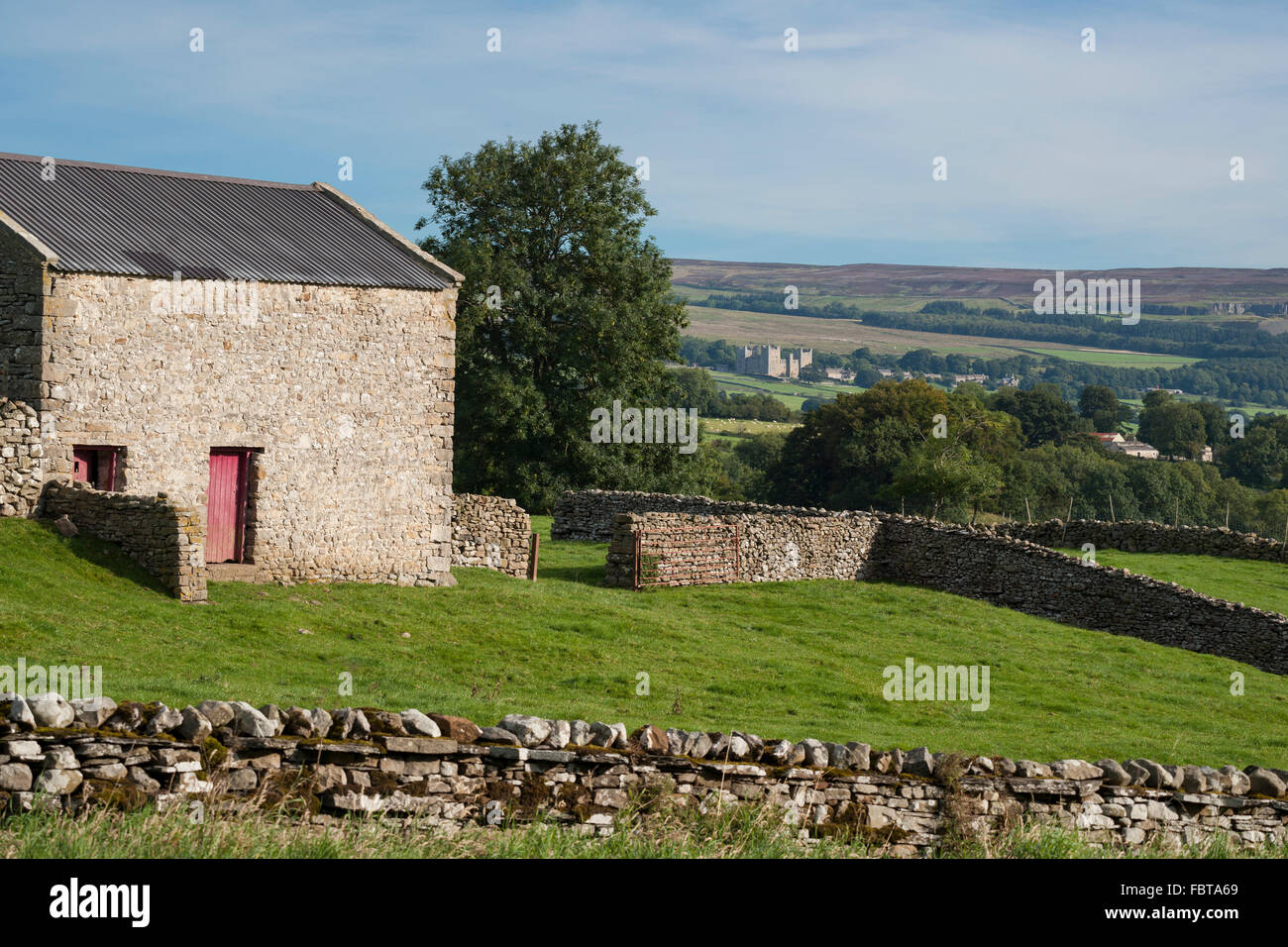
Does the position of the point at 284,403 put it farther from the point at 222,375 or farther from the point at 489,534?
the point at 489,534

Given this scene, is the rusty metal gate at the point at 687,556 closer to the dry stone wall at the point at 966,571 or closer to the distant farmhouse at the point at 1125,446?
the dry stone wall at the point at 966,571

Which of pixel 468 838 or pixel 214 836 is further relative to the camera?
pixel 468 838

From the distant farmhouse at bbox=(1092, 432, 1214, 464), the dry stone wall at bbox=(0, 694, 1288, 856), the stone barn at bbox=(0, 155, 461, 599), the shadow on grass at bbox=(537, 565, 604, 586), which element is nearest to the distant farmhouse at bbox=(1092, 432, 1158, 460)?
the distant farmhouse at bbox=(1092, 432, 1214, 464)

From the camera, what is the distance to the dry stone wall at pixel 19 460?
1895cm

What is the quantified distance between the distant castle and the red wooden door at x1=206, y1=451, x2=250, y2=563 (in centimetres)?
16188

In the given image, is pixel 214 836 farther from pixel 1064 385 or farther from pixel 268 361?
pixel 1064 385

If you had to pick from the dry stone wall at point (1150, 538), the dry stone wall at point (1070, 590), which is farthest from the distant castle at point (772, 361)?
the dry stone wall at point (1070, 590)

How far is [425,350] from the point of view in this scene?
2344 cm

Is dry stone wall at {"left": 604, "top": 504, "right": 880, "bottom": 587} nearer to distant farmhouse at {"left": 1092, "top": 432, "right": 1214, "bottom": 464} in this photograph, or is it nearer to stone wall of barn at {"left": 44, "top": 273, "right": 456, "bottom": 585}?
stone wall of barn at {"left": 44, "top": 273, "right": 456, "bottom": 585}

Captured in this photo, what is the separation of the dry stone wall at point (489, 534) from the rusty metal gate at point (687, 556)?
2573 mm

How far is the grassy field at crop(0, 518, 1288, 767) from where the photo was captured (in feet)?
47.4

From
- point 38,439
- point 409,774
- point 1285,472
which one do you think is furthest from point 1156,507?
point 409,774
